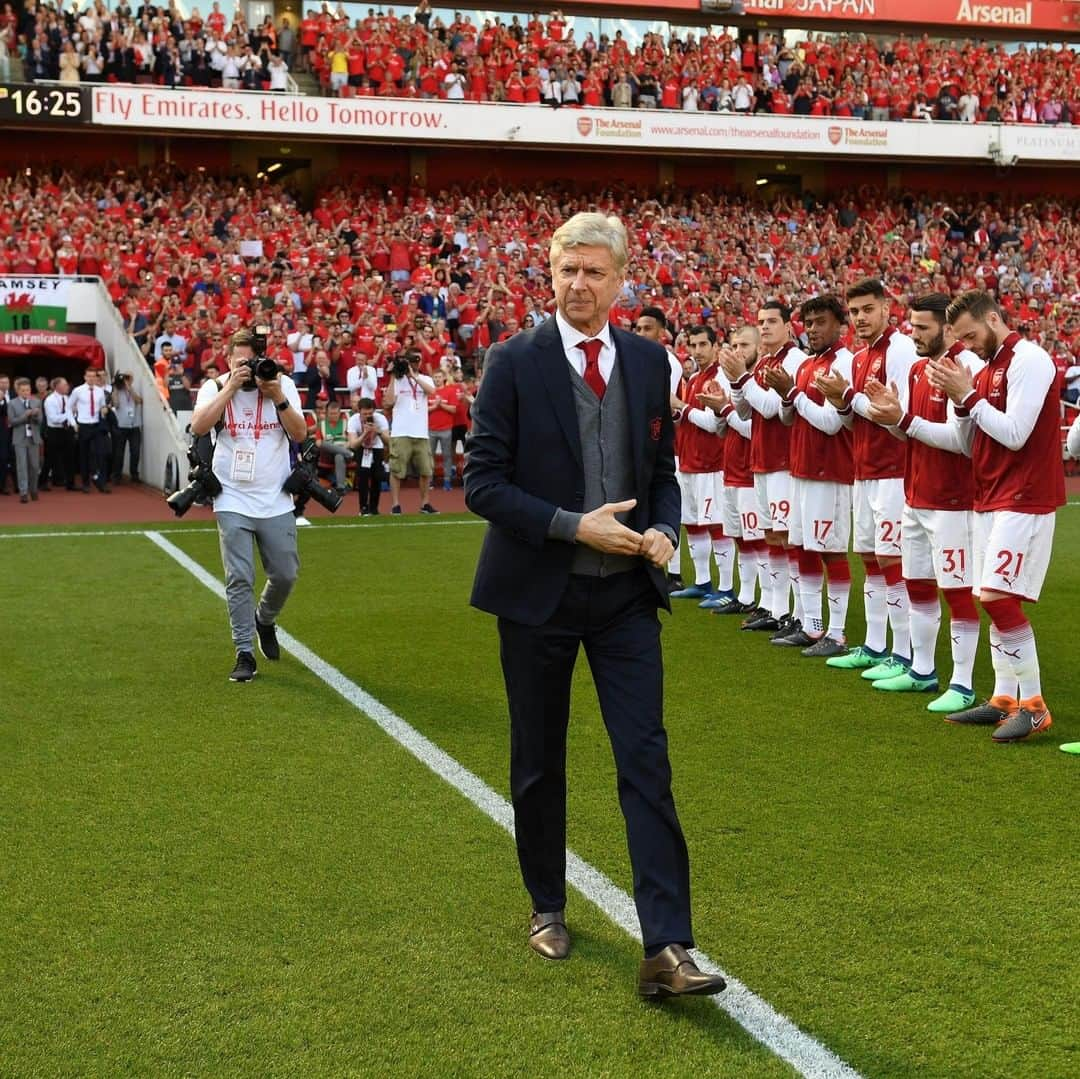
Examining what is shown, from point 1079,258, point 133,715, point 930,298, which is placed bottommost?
point 133,715

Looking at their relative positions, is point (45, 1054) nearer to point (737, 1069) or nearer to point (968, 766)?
point (737, 1069)

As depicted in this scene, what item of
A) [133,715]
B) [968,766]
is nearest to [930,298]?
[968,766]

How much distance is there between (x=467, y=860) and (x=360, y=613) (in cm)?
628

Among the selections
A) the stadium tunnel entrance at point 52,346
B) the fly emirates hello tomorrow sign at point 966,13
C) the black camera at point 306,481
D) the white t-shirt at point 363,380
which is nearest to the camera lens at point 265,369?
the black camera at point 306,481

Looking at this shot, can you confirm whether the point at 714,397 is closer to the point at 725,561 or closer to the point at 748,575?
the point at 748,575

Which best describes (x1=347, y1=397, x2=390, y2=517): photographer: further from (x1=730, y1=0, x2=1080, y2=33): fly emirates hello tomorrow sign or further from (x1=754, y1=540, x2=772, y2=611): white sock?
(x1=730, y1=0, x2=1080, y2=33): fly emirates hello tomorrow sign

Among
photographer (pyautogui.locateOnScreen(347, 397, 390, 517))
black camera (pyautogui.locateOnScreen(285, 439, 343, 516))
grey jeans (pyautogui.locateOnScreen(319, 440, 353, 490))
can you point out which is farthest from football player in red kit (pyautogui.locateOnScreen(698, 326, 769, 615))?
grey jeans (pyautogui.locateOnScreen(319, 440, 353, 490))

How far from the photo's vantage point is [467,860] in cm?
563

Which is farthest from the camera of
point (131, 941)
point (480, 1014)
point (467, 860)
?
point (467, 860)

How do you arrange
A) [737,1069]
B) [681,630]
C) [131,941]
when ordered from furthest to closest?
[681,630]
[131,941]
[737,1069]

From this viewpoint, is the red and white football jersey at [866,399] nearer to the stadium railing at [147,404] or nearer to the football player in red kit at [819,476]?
the football player in red kit at [819,476]

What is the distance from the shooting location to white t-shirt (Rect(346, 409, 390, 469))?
19.1m

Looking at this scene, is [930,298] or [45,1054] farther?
[930,298]

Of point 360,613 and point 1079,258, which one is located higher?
point 1079,258
